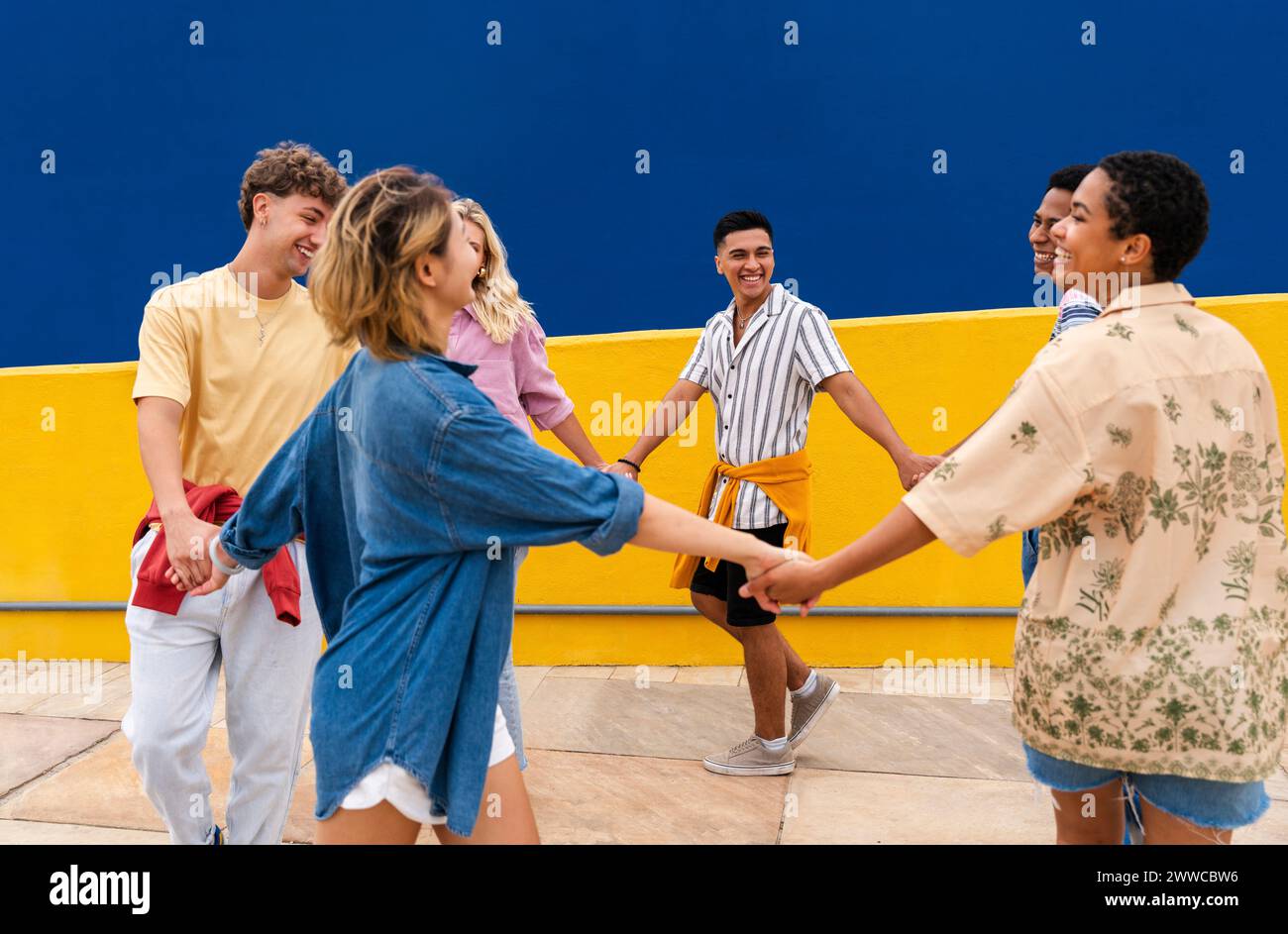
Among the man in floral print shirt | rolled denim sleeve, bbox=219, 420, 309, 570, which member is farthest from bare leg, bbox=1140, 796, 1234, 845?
rolled denim sleeve, bbox=219, 420, 309, 570

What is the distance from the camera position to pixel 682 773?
14.7ft

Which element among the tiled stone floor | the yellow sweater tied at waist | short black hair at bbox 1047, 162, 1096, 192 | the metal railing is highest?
short black hair at bbox 1047, 162, 1096, 192

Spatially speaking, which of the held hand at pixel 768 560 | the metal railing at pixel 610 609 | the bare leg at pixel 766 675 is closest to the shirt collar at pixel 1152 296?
the held hand at pixel 768 560

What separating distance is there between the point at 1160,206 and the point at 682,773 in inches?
114

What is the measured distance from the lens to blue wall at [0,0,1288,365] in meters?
5.43

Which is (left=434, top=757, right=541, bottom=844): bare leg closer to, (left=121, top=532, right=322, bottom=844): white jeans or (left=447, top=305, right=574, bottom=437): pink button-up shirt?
(left=121, top=532, right=322, bottom=844): white jeans

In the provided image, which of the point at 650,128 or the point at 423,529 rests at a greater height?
the point at 650,128

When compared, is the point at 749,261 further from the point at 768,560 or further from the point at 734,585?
the point at 768,560

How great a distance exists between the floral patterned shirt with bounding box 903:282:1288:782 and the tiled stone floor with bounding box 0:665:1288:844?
1.80 meters

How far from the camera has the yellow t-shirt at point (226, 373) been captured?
10.3 ft

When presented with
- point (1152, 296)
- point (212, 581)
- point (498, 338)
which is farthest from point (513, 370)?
point (1152, 296)

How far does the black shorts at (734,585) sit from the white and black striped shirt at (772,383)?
5cm

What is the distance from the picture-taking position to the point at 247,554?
261 centimetres
